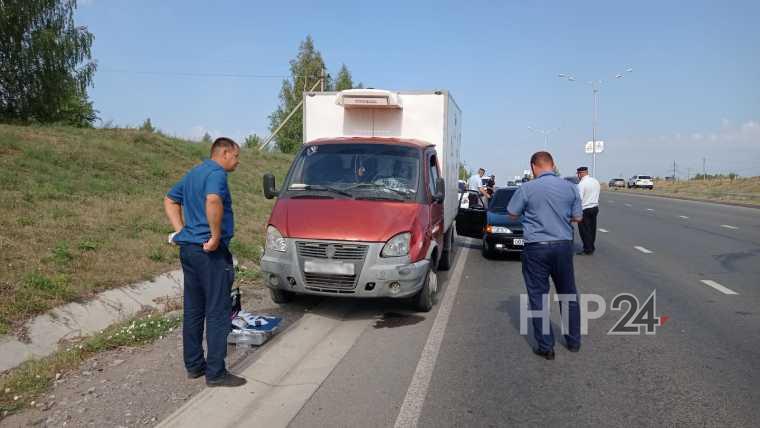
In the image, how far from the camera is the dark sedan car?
11.3m

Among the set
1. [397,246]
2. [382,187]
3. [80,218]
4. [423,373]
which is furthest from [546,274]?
[80,218]

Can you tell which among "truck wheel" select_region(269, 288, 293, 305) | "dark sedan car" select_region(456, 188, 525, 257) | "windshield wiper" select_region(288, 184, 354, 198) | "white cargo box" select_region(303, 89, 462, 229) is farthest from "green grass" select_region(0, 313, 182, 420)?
"dark sedan car" select_region(456, 188, 525, 257)

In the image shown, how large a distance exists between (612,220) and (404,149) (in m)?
16.2

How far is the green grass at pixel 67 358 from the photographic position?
420 centimetres

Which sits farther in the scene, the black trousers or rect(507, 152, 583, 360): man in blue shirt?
the black trousers

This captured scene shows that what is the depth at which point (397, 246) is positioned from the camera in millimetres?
6242

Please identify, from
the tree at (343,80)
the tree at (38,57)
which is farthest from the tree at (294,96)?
the tree at (38,57)

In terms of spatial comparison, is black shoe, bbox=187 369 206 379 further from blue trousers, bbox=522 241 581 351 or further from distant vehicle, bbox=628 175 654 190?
distant vehicle, bbox=628 175 654 190

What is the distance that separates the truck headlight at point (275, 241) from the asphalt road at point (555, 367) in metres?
1.32

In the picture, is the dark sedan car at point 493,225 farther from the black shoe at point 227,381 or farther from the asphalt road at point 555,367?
the black shoe at point 227,381

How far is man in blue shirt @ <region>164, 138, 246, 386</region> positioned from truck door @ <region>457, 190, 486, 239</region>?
8.69 m

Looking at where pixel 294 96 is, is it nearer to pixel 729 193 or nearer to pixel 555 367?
pixel 729 193

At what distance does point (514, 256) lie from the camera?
12.1 metres

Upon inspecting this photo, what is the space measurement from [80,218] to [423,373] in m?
6.45
